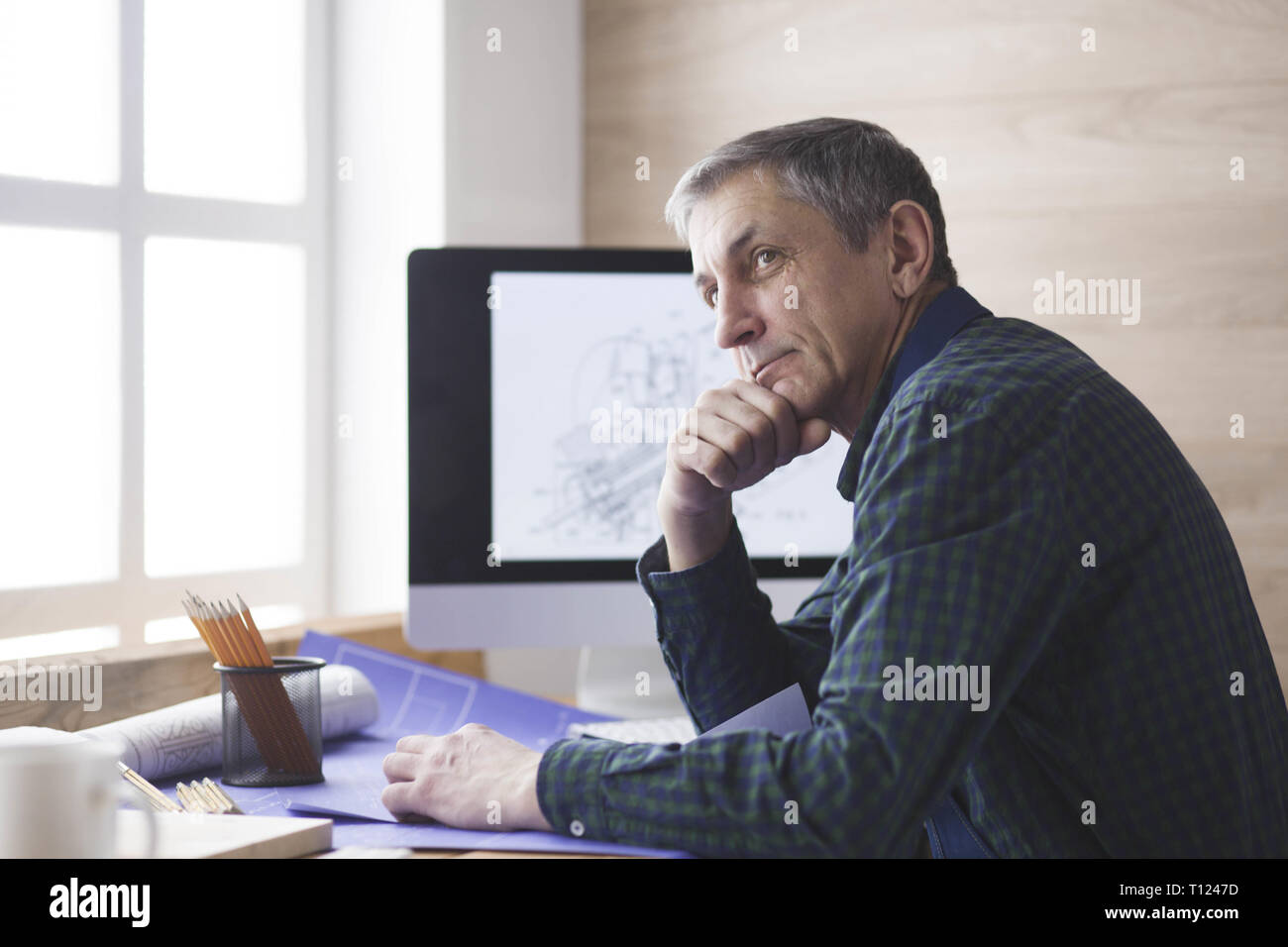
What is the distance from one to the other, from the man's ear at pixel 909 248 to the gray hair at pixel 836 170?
0.04ft

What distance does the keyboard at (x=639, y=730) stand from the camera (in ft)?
4.00

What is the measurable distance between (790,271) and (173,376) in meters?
1.17

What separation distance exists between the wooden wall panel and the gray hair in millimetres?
842

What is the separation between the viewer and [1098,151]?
70.1 inches

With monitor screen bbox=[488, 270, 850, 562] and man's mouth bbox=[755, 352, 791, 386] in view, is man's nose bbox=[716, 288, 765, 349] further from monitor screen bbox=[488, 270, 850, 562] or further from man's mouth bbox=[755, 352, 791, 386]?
monitor screen bbox=[488, 270, 850, 562]

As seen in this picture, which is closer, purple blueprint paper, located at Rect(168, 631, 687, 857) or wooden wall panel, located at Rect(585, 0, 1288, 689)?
purple blueprint paper, located at Rect(168, 631, 687, 857)

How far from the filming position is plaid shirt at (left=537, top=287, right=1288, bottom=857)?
701 millimetres

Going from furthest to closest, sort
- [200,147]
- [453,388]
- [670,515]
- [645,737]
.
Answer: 1. [200,147]
2. [453,388]
3. [645,737]
4. [670,515]

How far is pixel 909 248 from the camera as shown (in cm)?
101

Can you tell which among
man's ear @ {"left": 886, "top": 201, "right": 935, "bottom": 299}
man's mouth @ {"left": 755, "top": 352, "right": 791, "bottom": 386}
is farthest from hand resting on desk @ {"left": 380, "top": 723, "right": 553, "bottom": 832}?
man's ear @ {"left": 886, "top": 201, "right": 935, "bottom": 299}

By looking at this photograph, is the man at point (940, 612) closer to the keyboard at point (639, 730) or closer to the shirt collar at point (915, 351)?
the shirt collar at point (915, 351)

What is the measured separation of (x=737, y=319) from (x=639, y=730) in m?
0.45
